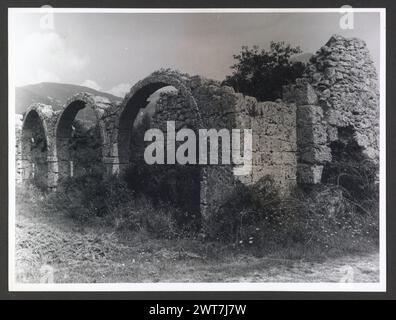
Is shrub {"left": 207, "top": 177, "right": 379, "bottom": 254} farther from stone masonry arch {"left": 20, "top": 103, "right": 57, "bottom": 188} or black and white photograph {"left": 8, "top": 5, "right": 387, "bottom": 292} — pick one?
stone masonry arch {"left": 20, "top": 103, "right": 57, "bottom": 188}

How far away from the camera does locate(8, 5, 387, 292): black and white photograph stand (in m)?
6.22

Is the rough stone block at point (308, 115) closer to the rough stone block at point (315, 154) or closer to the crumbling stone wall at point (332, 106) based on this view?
the crumbling stone wall at point (332, 106)

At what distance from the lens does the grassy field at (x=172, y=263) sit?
6113 mm

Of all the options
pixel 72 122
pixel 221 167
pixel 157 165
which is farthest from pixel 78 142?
pixel 221 167

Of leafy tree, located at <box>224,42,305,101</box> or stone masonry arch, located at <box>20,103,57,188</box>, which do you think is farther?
stone masonry arch, located at <box>20,103,57,188</box>

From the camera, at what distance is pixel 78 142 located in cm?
1088

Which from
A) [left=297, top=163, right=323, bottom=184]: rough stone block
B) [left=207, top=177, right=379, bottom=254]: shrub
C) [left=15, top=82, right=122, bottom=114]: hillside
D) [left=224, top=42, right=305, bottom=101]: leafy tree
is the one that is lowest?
[left=207, top=177, right=379, bottom=254]: shrub

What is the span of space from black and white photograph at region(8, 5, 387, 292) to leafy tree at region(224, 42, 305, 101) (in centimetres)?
3

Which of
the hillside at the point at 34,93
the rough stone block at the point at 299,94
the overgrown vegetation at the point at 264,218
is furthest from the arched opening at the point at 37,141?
the rough stone block at the point at 299,94

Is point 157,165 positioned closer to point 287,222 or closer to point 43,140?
point 287,222

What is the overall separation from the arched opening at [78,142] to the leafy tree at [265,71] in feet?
12.2

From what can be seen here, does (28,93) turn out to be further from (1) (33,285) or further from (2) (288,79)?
(2) (288,79)

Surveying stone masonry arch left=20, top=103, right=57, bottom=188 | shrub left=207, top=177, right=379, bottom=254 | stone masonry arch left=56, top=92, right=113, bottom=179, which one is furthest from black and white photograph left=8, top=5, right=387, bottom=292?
stone masonry arch left=20, top=103, right=57, bottom=188
